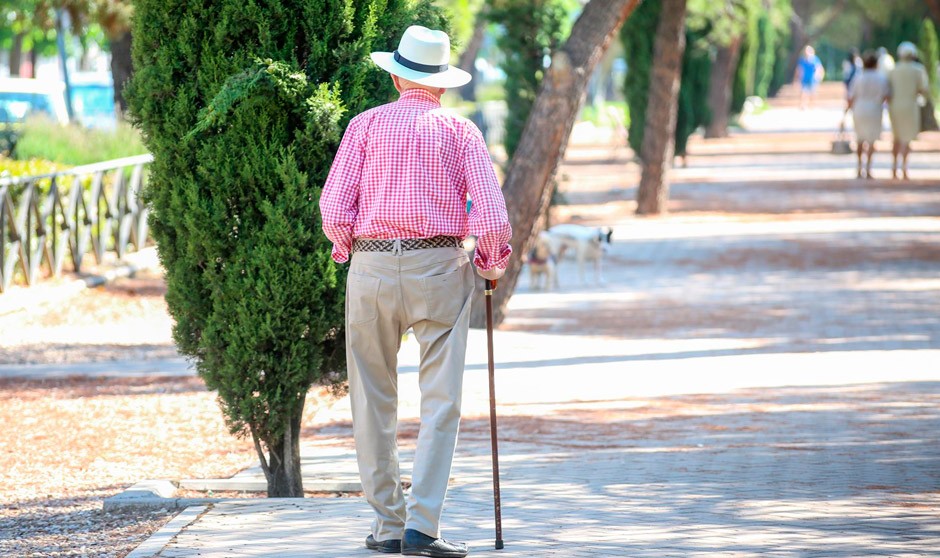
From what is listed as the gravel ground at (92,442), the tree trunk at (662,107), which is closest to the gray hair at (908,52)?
the tree trunk at (662,107)

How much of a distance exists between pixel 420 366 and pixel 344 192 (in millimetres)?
709

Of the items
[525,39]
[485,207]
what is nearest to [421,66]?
[485,207]

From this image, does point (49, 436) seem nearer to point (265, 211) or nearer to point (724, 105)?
point (265, 211)

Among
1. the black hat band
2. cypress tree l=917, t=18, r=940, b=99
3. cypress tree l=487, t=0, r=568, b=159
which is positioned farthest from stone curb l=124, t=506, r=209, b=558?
cypress tree l=917, t=18, r=940, b=99

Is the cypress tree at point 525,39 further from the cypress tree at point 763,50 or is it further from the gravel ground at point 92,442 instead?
the cypress tree at point 763,50

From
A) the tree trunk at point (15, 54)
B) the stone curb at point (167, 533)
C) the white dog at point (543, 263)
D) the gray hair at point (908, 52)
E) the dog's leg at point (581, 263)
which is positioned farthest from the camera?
the tree trunk at point (15, 54)

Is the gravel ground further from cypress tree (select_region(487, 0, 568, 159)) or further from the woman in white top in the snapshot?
the woman in white top

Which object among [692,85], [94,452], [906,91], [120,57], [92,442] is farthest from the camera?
[692,85]

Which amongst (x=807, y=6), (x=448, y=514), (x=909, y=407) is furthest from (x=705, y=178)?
A: (x=807, y=6)

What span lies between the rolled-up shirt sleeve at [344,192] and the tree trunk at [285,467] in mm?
1436

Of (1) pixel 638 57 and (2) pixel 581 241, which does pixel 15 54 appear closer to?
(1) pixel 638 57

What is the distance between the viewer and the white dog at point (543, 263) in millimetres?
14469

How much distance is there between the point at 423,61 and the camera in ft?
16.3

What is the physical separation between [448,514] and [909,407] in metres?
3.65
